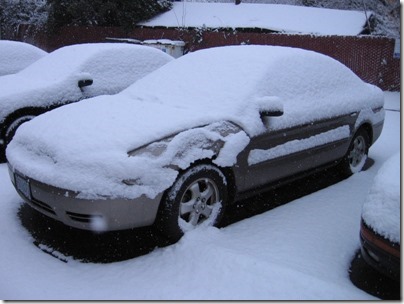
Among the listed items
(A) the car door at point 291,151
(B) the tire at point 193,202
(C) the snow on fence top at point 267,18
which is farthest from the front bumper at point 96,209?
(C) the snow on fence top at point 267,18

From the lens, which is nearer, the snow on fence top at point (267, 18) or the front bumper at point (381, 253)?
the front bumper at point (381, 253)

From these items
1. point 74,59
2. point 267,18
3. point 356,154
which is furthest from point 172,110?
point 267,18

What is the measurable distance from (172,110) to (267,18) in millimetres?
16847

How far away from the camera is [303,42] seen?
14.6 metres

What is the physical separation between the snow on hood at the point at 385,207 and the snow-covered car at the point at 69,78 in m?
4.16

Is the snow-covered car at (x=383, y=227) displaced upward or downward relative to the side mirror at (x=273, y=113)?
downward

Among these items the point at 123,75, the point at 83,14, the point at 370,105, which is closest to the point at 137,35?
the point at 83,14

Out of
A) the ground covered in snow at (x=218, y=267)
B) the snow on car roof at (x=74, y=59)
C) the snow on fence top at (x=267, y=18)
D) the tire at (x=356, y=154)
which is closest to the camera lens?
the ground covered in snow at (x=218, y=267)

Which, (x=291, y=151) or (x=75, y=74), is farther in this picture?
(x=75, y=74)

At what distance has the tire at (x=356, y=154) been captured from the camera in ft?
16.5

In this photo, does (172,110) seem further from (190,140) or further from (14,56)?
(14,56)

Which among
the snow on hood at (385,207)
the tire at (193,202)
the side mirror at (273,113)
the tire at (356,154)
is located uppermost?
the side mirror at (273,113)

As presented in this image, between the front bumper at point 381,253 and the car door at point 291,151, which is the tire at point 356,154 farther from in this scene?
the front bumper at point 381,253

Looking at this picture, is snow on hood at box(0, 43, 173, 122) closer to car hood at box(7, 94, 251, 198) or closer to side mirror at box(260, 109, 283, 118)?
car hood at box(7, 94, 251, 198)
